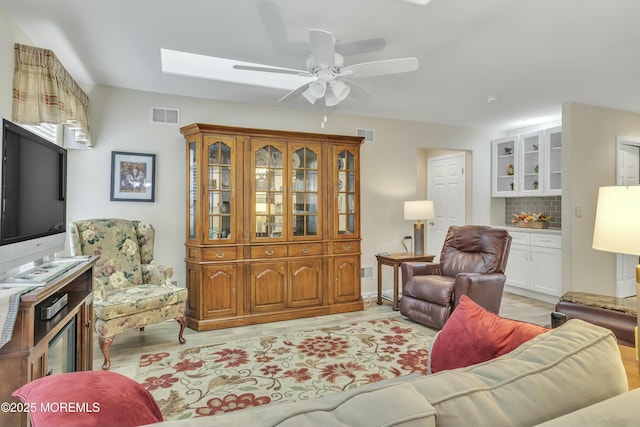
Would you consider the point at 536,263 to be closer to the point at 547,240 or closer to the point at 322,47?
the point at 547,240

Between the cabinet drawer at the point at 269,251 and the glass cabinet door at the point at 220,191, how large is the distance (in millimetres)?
287

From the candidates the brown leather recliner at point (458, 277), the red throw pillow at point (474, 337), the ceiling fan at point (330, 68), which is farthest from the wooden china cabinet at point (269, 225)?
the red throw pillow at point (474, 337)

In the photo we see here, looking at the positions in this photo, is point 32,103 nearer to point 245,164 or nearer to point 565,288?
point 245,164

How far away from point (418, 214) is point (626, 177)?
9.12ft

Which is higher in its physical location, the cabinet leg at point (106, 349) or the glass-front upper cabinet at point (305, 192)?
the glass-front upper cabinet at point (305, 192)

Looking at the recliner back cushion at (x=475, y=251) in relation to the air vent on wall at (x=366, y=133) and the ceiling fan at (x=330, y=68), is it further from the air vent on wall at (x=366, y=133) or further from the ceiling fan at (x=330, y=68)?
the ceiling fan at (x=330, y=68)

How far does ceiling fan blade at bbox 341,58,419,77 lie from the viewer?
2.52 metres

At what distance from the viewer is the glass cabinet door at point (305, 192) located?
427 cm

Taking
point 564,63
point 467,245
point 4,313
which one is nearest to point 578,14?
point 564,63

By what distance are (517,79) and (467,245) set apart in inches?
68.9

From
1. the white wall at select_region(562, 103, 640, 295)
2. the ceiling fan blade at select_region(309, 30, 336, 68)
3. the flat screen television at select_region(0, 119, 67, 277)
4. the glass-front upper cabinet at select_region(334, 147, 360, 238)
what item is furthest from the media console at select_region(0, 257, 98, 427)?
the white wall at select_region(562, 103, 640, 295)

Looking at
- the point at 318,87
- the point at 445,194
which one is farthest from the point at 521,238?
the point at 318,87

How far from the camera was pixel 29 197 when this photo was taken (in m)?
2.01

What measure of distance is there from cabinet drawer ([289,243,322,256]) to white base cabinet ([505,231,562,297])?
293 cm
